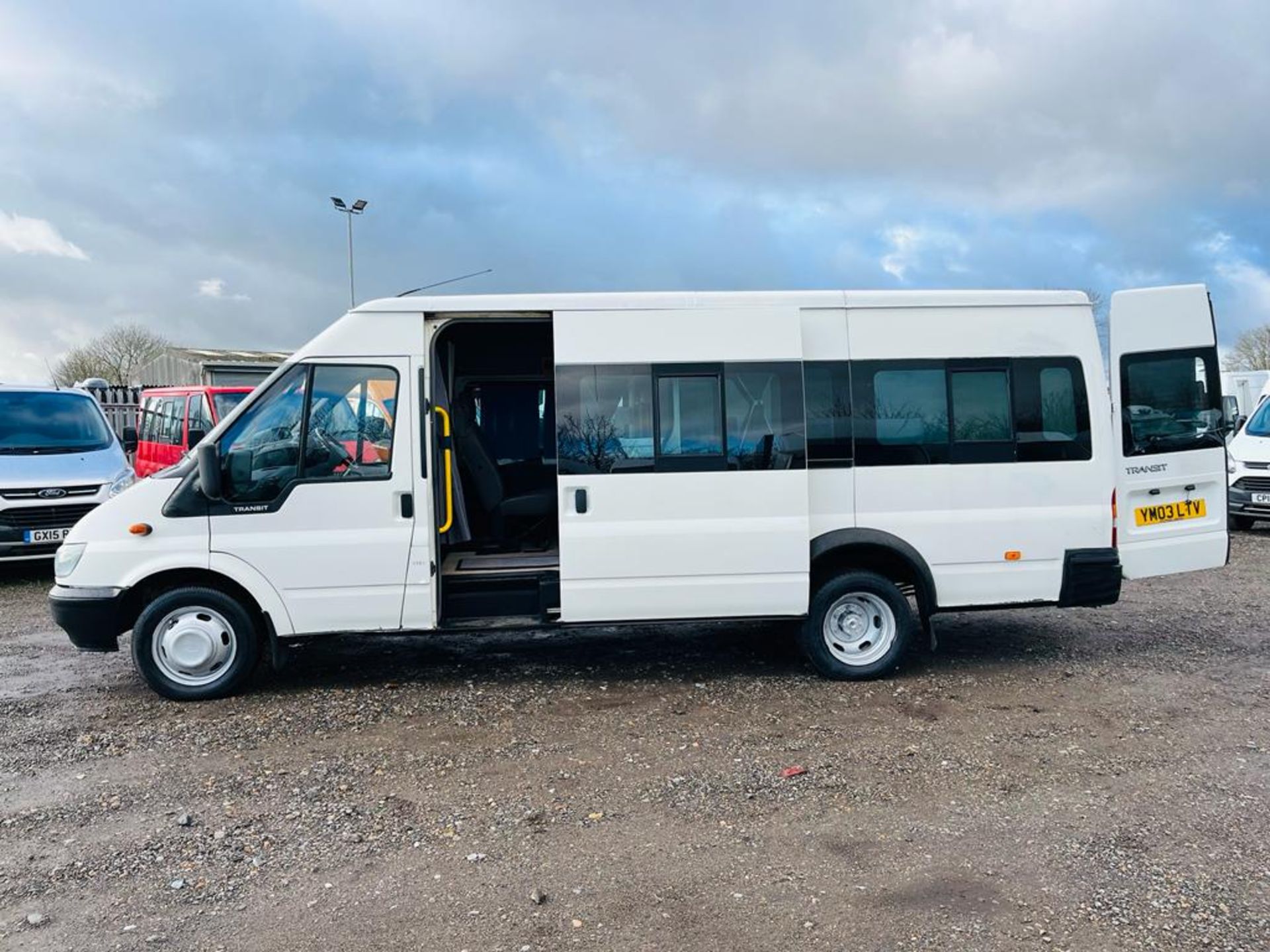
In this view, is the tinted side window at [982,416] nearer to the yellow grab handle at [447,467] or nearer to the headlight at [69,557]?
the yellow grab handle at [447,467]

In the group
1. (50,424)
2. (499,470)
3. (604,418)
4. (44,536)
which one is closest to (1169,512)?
(604,418)

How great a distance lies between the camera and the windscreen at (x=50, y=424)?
1074cm

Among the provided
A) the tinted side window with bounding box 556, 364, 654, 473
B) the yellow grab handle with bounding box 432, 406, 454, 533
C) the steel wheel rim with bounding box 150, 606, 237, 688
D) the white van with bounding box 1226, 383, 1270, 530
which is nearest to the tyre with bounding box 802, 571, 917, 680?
the tinted side window with bounding box 556, 364, 654, 473

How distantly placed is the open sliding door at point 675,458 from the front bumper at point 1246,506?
990cm

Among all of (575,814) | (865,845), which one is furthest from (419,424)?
(865,845)

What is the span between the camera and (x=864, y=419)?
20.2 feet

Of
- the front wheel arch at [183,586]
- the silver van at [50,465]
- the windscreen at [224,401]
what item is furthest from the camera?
the windscreen at [224,401]

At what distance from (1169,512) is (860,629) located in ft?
7.80

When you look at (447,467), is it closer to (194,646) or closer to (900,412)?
(194,646)

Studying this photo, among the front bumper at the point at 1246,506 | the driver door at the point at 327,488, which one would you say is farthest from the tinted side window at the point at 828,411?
the front bumper at the point at 1246,506

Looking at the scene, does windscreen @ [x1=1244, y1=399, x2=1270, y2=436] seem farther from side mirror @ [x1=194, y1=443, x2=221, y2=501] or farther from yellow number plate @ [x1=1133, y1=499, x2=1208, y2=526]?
side mirror @ [x1=194, y1=443, x2=221, y2=501]

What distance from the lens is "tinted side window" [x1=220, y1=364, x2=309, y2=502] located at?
5863 mm

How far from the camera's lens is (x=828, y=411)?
612cm

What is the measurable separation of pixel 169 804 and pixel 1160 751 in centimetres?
500
